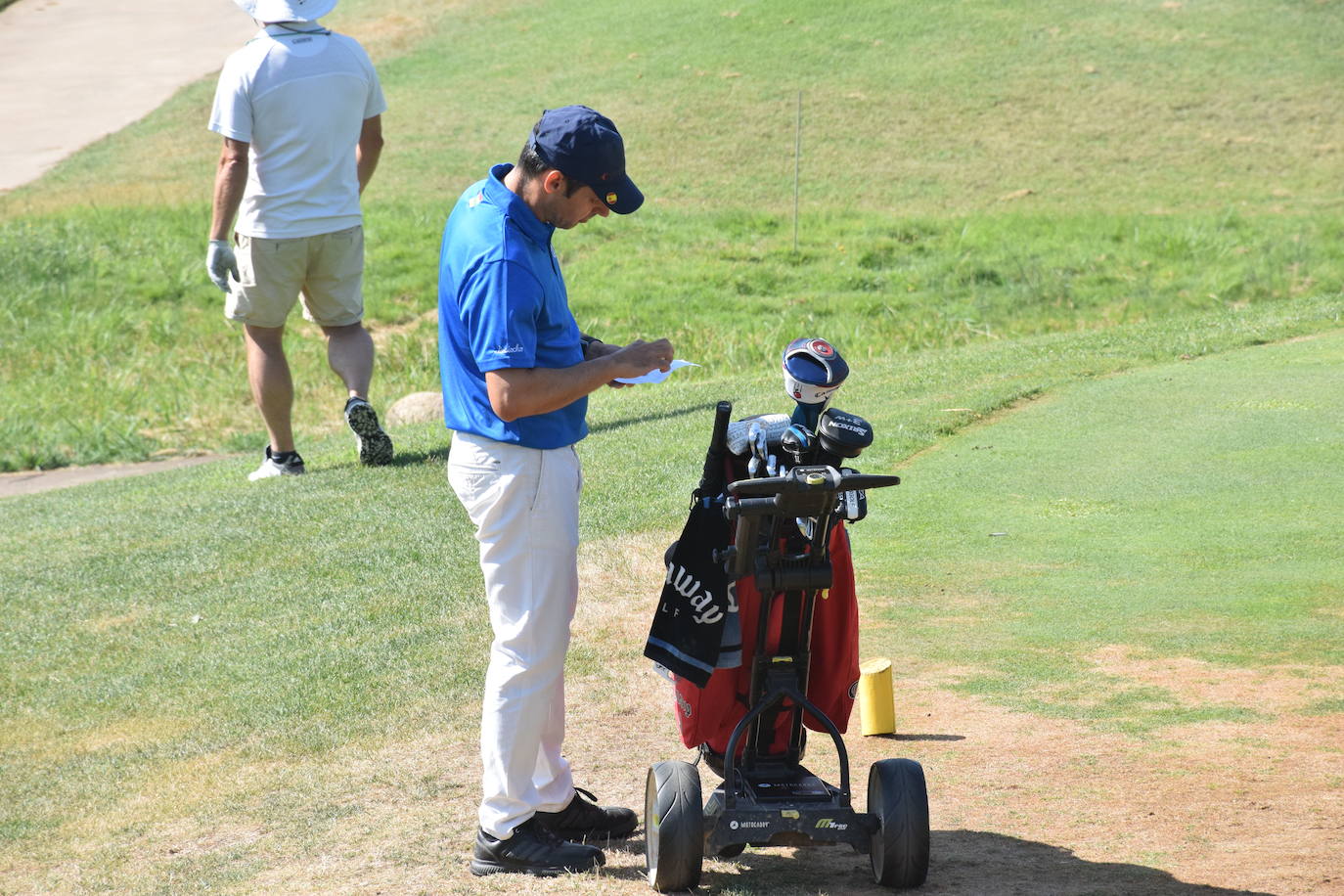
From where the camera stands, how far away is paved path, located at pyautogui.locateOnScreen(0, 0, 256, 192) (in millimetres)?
28875

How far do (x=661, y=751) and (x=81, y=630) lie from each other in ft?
10.1

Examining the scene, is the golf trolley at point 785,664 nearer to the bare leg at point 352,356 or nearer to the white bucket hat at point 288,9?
the bare leg at point 352,356

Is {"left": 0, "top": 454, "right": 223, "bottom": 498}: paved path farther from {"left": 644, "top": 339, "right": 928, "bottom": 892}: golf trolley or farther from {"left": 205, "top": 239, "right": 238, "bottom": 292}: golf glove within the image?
{"left": 644, "top": 339, "right": 928, "bottom": 892}: golf trolley

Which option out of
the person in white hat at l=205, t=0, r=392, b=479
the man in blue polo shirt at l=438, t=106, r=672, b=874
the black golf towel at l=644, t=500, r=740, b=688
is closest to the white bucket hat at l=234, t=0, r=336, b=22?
the person in white hat at l=205, t=0, r=392, b=479

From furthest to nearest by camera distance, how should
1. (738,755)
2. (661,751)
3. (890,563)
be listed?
(890,563) < (661,751) < (738,755)

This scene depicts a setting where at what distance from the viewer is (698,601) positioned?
13.2 ft

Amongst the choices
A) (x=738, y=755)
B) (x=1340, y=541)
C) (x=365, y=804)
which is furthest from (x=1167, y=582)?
(x=365, y=804)

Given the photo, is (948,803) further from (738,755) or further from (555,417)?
(555,417)

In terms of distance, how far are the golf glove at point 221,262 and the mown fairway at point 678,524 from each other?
1.29 m

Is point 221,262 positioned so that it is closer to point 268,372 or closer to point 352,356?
point 268,372

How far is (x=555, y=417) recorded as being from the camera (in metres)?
3.98

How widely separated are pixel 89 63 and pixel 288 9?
28.1 m

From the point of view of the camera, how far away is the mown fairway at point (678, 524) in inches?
179

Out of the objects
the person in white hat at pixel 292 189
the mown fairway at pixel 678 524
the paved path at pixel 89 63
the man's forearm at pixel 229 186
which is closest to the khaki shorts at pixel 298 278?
the person in white hat at pixel 292 189
